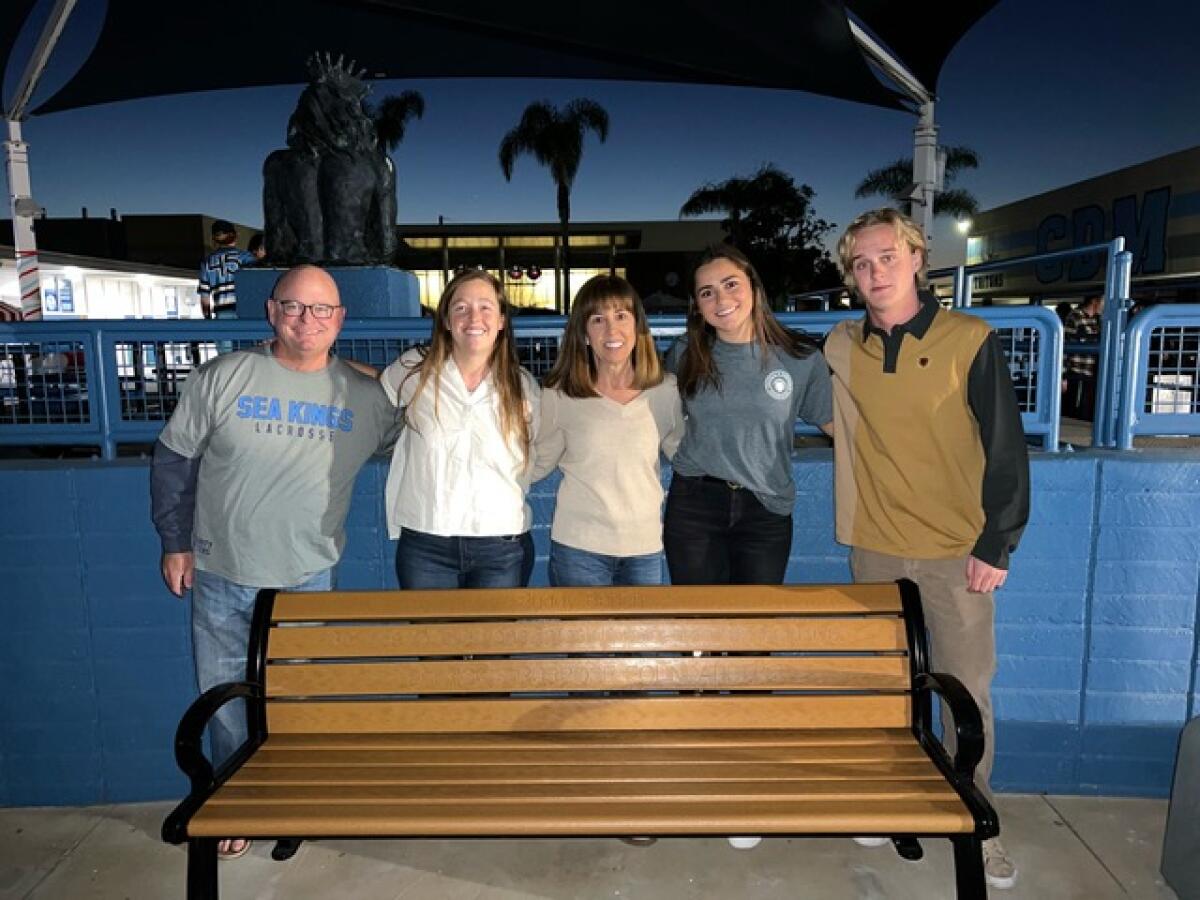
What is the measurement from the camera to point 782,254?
44.4m

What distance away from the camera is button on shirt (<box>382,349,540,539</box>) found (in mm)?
2973

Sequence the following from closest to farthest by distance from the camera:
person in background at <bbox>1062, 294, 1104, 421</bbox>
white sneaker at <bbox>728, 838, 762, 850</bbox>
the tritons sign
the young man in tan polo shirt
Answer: the young man in tan polo shirt → white sneaker at <bbox>728, 838, 762, 850</bbox> → person in background at <bbox>1062, 294, 1104, 421</bbox> → the tritons sign

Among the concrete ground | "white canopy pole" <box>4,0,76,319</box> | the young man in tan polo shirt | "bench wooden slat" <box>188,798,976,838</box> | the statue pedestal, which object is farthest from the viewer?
"white canopy pole" <box>4,0,76,319</box>

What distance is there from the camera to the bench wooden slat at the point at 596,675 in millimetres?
2838

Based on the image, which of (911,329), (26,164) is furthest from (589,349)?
(26,164)

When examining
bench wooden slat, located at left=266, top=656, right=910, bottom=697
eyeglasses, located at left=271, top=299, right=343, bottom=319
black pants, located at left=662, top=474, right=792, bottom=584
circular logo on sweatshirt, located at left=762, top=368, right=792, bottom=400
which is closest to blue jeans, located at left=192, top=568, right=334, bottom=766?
bench wooden slat, located at left=266, top=656, right=910, bottom=697

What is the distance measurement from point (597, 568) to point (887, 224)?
5.21ft

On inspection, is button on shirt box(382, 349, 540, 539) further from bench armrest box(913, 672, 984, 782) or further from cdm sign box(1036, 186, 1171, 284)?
cdm sign box(1036, 186, 1171, 284)

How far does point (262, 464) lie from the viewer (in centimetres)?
295

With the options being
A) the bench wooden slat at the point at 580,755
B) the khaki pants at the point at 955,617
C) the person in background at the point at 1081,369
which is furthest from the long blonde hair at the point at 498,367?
the person in background at the point at 1081,369

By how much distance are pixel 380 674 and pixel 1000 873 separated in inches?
97.6

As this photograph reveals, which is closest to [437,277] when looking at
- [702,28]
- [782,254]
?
[782,254]

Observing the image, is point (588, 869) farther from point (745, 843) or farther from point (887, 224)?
point (887, 224)

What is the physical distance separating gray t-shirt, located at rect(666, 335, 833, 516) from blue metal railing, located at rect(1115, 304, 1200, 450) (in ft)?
4.88
